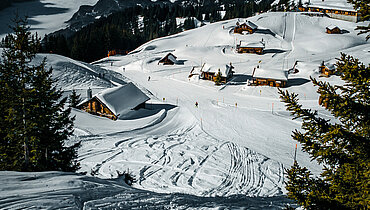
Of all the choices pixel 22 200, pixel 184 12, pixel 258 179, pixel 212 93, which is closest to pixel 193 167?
pixel 258 179

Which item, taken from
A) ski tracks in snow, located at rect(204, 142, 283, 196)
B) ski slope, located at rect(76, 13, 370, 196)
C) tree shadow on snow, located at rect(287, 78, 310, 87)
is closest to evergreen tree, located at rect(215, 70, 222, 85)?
ski slope, located at rect(76, 13, 370, 196)

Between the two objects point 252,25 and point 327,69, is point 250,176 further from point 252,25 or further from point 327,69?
point 252,25

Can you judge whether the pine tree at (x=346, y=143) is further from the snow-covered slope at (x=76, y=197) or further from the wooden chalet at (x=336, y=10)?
the wooden chalet at (x=336, y=10)

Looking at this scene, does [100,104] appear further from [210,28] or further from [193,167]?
[210,28]

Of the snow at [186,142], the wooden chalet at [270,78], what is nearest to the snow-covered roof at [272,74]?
the wooden chalet at [270,78]

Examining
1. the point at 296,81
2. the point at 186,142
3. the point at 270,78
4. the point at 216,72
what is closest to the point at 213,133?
the point at 186,142

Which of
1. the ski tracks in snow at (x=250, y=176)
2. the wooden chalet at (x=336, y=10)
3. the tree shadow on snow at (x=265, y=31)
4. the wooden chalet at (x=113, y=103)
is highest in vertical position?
the wooden chalet at (x=336, y=10)
